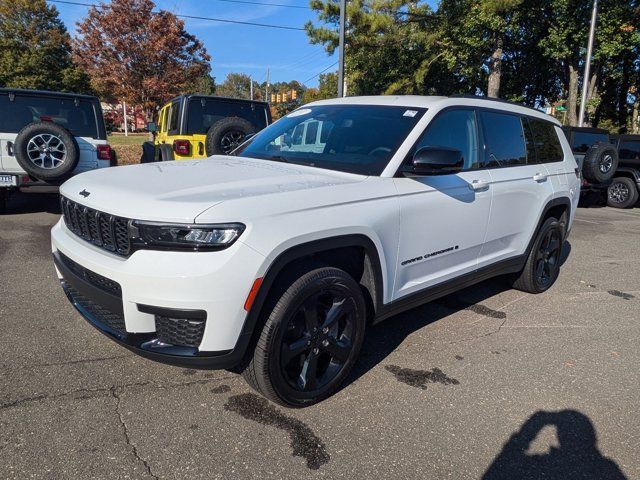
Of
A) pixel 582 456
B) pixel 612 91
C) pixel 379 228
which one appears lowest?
pixel 582 456

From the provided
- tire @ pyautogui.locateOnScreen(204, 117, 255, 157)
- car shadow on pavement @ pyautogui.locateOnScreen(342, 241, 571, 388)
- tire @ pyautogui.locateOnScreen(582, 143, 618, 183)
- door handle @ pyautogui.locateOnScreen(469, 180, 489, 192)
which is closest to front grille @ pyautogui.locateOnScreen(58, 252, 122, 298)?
car shadow on pavement @ pyautogui.locateOnScreen(342, 241, 571, 388)

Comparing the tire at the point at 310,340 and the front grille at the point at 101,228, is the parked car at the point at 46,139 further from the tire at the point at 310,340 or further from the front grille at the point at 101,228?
the tire at the point at 310,340

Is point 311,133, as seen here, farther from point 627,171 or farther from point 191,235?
point 627,171

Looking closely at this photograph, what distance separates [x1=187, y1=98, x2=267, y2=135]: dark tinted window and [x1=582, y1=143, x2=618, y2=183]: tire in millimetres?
6229

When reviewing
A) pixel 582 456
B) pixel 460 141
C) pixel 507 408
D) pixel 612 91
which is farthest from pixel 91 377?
pixel 612 91

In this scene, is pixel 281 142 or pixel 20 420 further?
pixel 281 142

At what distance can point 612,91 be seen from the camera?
24094mm

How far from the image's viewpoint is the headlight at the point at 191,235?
2232mm

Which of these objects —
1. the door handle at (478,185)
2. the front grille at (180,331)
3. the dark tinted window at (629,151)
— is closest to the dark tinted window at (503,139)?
the door handle at (478,185)

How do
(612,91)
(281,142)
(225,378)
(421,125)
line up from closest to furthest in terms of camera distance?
(225,378), (421,125), (281,142), (612,91)

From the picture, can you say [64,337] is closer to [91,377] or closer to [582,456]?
[91,377]

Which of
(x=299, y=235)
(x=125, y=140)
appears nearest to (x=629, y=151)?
(x=299, y=235)

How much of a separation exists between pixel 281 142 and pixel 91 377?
2.16m

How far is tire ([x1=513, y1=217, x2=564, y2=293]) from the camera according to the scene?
4699mm
